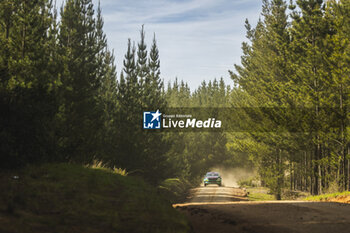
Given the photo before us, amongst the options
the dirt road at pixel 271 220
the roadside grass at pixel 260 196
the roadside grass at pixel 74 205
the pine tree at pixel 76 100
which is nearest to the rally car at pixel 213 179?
the roadside grass at pixel 260 196

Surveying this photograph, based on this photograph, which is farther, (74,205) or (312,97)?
(312,97)

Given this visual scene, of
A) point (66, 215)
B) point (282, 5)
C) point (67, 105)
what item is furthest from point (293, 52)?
point (66, 215)

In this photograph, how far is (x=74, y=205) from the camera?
8.34 m

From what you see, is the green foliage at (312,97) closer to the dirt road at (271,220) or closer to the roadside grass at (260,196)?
the roadside grass at (260,196)

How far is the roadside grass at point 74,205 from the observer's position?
6941 millimetres

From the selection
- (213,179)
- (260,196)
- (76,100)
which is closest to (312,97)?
(260,196)

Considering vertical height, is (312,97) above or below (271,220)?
above

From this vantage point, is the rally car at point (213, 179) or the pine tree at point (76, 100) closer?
the pine tree at point (76, 100)

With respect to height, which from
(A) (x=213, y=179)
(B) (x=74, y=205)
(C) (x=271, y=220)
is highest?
(B) (x=74, y=205)

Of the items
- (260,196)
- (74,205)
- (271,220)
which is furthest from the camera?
(260,196)

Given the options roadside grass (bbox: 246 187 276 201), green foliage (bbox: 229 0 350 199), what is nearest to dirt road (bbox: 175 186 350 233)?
green foliage (bbox: 229 0 350 199)

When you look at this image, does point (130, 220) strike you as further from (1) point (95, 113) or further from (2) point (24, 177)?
(1) point (95, 113)

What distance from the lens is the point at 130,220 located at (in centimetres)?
824

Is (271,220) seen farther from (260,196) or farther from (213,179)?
(213,179)
